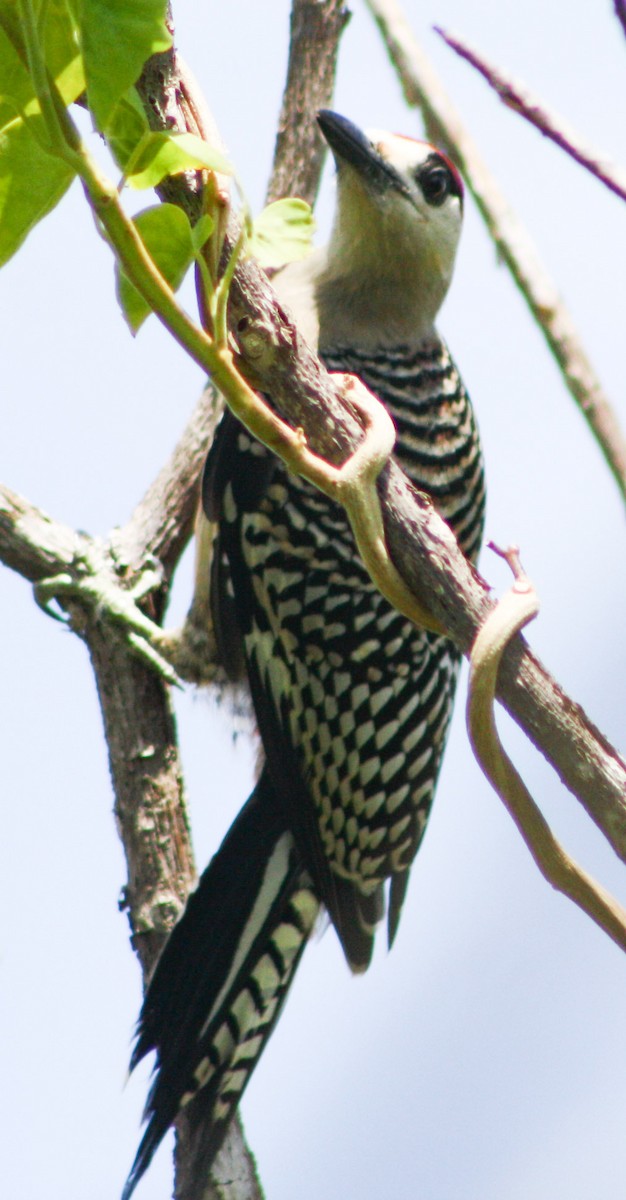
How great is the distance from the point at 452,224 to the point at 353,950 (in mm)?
2013

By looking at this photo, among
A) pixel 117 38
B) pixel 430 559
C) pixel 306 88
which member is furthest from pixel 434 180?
pixel 117 38

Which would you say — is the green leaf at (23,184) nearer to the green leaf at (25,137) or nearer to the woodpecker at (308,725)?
the green leaf at (25,137)

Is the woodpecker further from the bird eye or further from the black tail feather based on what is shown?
the bird eye

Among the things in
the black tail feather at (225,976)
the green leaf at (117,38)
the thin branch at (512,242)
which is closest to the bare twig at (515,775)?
the thin branch at (512,242)

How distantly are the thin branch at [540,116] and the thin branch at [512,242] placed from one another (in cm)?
7

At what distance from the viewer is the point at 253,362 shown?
1394 mm

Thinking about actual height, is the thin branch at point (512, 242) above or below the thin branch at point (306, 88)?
below

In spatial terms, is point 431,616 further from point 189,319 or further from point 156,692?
point 156,692

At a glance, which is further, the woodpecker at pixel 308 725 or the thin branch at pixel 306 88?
the thin branch at pixel 306 88

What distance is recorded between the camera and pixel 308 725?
3.38 metres

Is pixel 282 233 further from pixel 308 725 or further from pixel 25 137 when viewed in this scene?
pixel 308 725

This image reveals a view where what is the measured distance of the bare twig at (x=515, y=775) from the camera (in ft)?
4.29

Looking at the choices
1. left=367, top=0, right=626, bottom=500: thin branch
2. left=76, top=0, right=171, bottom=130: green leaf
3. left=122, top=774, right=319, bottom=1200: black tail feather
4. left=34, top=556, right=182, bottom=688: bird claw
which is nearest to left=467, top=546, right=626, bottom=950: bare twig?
left=367, top=0, right=626, bottom=500: thin branch

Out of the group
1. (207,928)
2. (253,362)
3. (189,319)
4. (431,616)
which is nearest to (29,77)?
(189,319)
